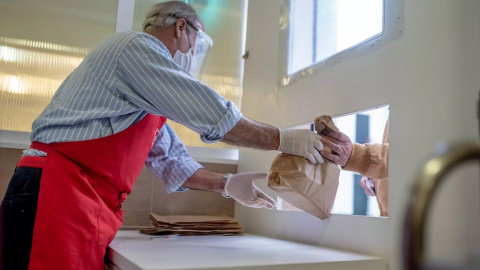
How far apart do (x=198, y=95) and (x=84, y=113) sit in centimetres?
30

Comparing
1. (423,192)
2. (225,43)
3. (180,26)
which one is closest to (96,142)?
(180,26)

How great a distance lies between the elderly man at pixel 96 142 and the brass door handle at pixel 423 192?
29.1 inches

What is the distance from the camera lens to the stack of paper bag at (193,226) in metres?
Result: 1.53

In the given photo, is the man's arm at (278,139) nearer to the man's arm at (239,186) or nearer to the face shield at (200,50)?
the man's arm at (239,186)

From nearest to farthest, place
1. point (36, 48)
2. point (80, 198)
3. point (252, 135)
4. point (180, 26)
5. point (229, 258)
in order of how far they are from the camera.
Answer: point (229, 258) → point (80, 198) → point (252, 135) → point (180, 26) → point (36, 48)

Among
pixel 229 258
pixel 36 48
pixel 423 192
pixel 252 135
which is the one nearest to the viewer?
pixel 423 192

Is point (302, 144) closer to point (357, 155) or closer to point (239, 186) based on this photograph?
point (357, 155)

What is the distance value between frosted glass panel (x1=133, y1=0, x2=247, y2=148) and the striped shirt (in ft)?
3.07

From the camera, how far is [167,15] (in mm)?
1354

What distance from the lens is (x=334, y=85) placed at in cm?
132

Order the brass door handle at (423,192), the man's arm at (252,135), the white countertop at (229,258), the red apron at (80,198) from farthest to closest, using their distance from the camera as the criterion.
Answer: the man's arm at (252,135)
the red apron at (80,198)
the white countertop at (229,258)
the brass door handle at (423,192)

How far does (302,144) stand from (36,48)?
127 centimetres

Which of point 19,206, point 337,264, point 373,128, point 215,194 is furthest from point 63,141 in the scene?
point 373,128

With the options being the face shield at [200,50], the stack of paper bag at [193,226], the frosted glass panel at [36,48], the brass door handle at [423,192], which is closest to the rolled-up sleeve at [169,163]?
the stack of paper bag at [193,226]
